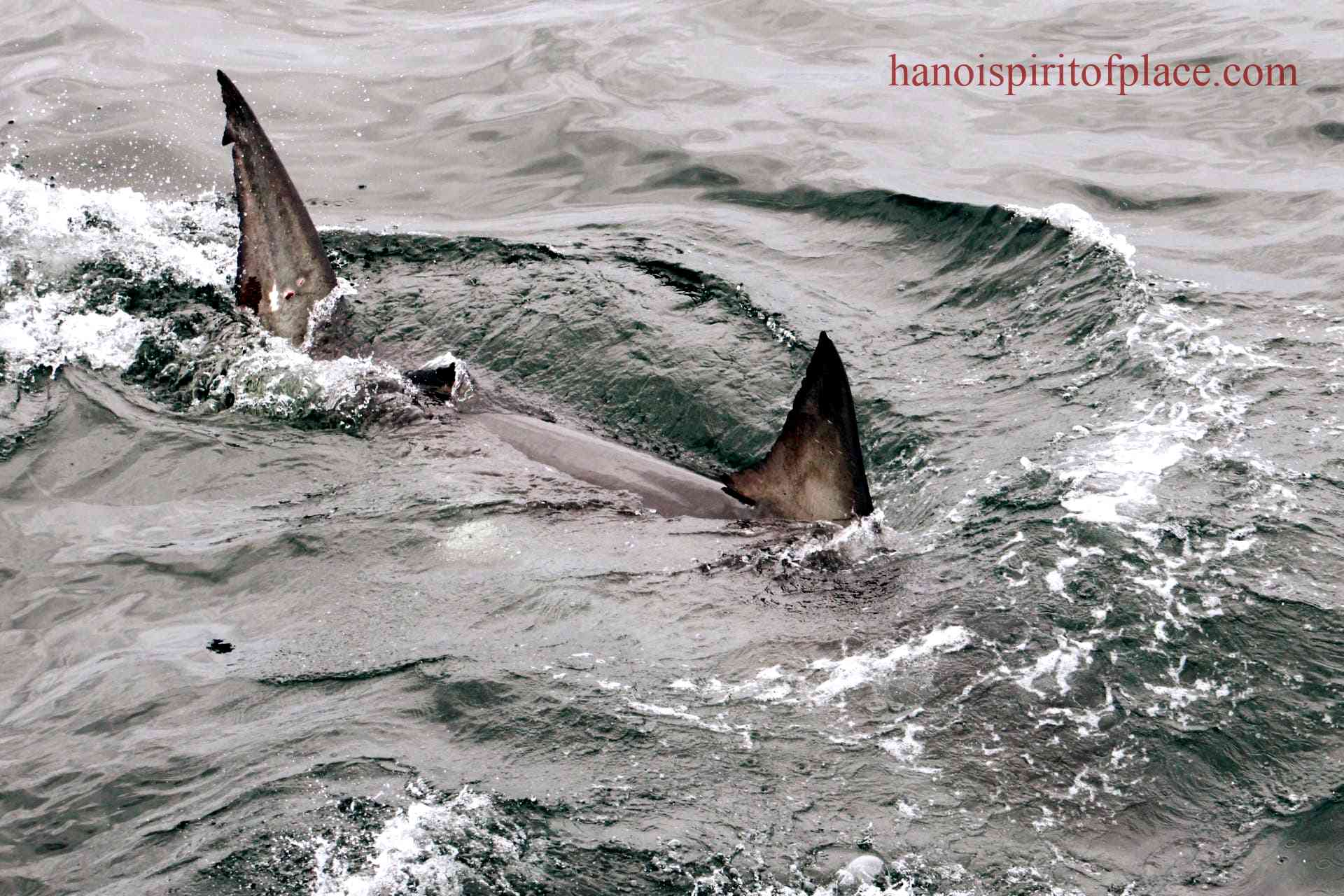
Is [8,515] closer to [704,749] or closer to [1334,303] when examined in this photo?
[704,749]

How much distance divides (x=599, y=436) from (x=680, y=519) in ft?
3.50

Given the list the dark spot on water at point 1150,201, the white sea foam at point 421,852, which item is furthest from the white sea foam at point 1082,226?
the white sea foam at point 421,852

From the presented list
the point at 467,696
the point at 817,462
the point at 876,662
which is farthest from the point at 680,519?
the point at 467,696

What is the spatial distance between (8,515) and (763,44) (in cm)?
936

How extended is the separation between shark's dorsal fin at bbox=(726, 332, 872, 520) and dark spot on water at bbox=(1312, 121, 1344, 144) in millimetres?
7165

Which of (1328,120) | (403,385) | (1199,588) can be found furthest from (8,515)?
(1328,120)

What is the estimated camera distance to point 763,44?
1370 centimetres

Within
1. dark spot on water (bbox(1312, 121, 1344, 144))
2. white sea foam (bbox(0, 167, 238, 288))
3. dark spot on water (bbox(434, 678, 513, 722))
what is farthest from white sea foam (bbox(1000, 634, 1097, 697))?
dark spot on water (bbox(1312, 121, 1344, 144))

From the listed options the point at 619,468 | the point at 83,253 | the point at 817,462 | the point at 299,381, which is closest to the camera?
the point at 817,462

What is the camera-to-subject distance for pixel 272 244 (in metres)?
7.91

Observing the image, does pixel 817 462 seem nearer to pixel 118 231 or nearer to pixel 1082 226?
pixel 1082 226

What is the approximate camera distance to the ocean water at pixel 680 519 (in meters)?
4.63

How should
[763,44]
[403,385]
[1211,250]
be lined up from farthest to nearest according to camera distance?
[763,44] → [1211,250] → [403,385]

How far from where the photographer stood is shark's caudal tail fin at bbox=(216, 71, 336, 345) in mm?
7637
